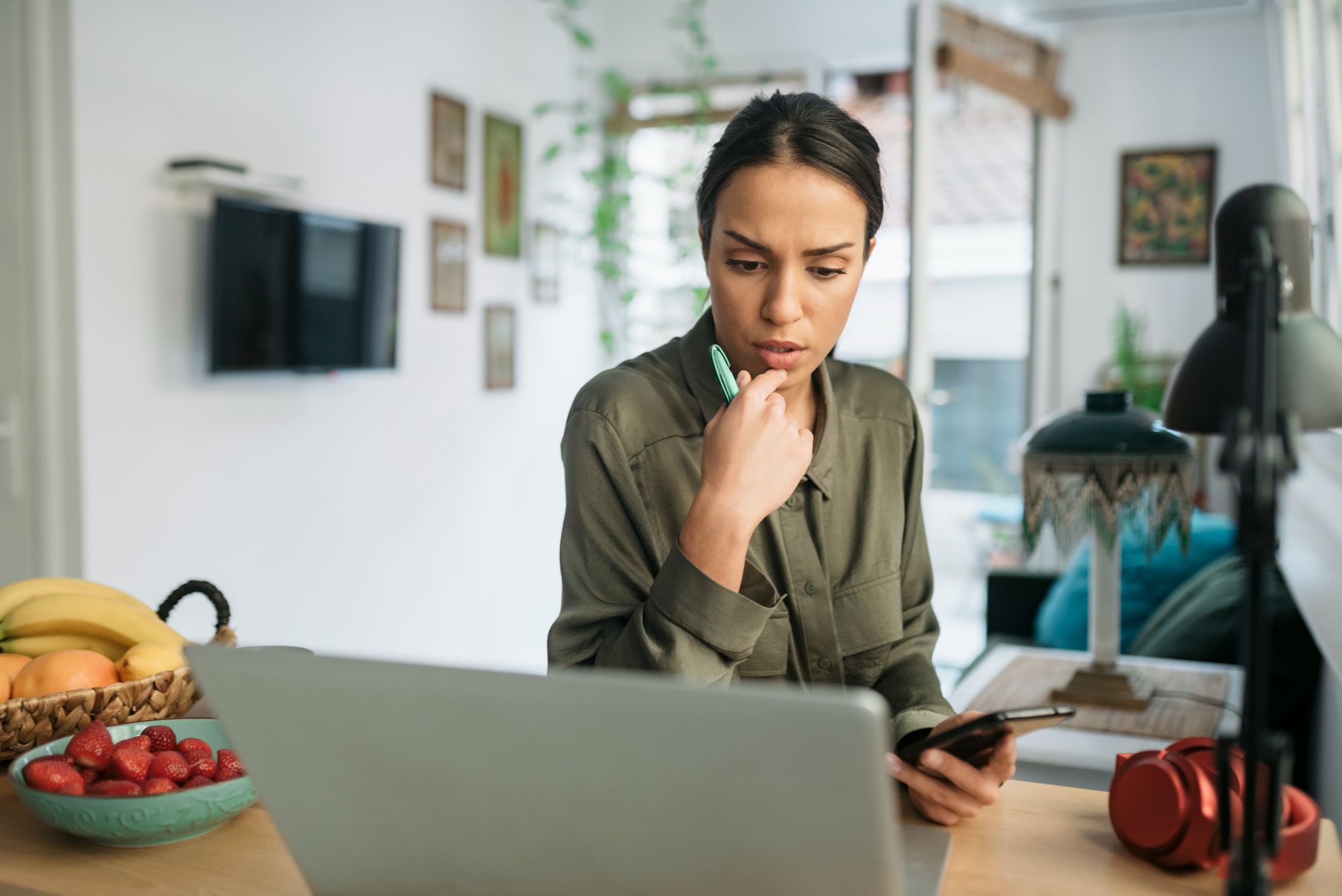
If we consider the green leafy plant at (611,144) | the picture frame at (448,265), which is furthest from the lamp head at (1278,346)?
the green leafy plant at (611,144)

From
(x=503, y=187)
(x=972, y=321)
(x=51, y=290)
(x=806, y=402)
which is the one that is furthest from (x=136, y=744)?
(x=972, y=321)

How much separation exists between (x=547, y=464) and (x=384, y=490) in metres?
1.04

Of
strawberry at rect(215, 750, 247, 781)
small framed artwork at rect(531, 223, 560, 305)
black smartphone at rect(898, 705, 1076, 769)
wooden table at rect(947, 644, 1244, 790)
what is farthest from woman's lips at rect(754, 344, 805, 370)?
small framed artwork at rect(531, 223, 560, 305)

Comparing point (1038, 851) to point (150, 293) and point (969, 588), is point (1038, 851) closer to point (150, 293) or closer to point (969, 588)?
point (150, 293)

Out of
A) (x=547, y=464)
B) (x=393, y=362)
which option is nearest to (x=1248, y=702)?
(x=393, y=362)

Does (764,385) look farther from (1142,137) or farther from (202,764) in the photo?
(1142,137)

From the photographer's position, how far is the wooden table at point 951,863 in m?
0.79

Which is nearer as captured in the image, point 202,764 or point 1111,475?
point 202,764

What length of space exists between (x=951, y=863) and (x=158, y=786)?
60 centimetres

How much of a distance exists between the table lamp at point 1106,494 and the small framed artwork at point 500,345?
246cm

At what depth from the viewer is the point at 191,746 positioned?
0.92 metres

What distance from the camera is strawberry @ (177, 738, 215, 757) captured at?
36.3 inches

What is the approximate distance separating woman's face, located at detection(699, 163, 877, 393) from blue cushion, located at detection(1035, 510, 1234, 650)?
6.97ft

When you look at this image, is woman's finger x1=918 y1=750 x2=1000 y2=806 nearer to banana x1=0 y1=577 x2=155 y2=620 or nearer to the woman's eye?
the woman's eye
